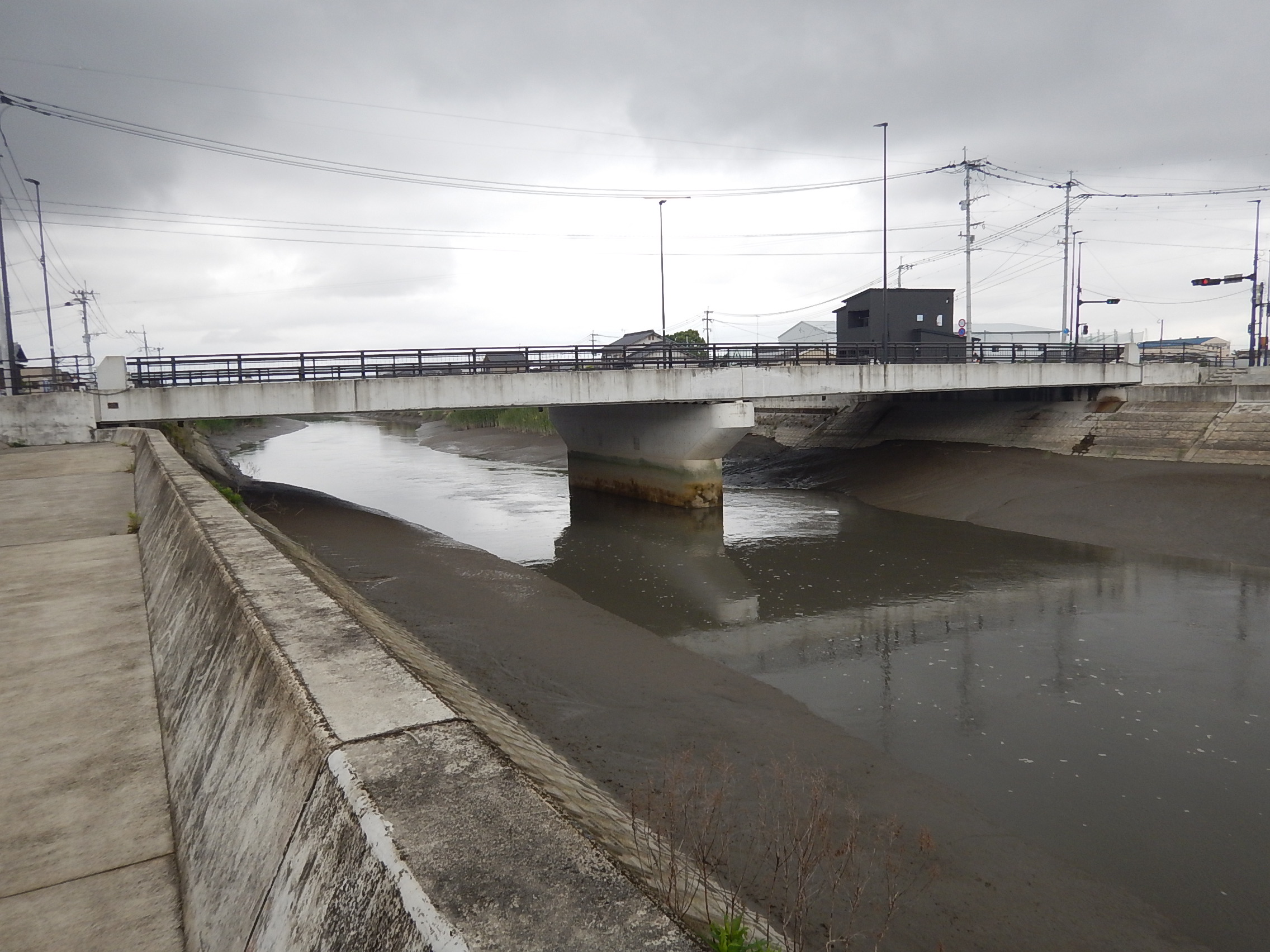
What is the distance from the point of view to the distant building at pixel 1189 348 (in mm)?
41906

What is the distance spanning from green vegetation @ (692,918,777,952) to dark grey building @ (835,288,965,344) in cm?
3878

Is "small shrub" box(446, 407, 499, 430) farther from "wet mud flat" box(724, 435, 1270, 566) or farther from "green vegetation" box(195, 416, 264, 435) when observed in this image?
"wet mud flat" box(724, 435, 1270, 566)

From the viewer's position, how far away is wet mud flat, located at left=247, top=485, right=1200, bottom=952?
6551 mm

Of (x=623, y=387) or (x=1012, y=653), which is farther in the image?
(x=623, y=387)

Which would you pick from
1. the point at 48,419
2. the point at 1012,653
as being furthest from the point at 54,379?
the point at 1012,653

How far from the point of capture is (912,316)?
4003cm

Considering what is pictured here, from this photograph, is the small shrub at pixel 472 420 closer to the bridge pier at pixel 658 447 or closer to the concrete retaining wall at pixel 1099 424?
the bridge pier at pixel 658 447

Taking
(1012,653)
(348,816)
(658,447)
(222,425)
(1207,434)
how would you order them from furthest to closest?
(222,425)
(658,447)
(1207,434)
(1012,653)
(348,816)

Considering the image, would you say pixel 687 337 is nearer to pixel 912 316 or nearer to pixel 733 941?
pixel 912 316

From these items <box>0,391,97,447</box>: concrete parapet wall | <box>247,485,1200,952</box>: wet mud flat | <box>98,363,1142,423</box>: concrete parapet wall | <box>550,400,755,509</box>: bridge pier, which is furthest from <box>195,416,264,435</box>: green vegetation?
<box>247,485,1200,952</box>: wet mud flat

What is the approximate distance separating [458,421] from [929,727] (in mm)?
69238

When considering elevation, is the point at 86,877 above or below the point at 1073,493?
above

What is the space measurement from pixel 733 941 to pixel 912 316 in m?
40.8

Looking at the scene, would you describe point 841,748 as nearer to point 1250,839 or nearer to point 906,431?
point 1250,839
